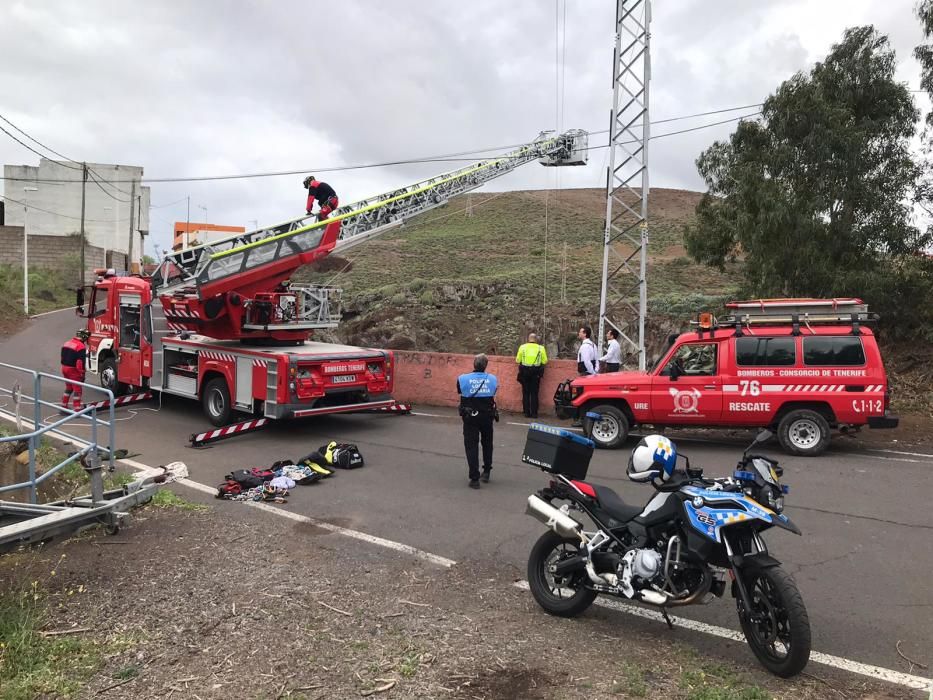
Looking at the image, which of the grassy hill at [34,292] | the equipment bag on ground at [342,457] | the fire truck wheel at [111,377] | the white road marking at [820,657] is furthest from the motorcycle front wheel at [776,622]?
the grassy hill at [34,292]

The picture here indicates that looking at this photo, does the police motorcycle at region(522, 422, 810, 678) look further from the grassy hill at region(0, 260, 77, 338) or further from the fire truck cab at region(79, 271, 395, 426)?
the grassy hill at region(0, 260, 77, 338)

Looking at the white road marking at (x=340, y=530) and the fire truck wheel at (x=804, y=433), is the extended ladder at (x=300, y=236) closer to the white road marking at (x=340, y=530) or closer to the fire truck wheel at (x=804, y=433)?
the white road marking at (x=340, y=530)

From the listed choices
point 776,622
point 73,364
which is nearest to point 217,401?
point 73,364

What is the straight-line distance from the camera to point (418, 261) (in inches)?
1655

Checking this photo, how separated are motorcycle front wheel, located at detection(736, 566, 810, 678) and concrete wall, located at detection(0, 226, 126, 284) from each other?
2047 inches

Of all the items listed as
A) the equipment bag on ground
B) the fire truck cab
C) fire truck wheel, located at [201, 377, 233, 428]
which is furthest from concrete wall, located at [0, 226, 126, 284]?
the equipment bag on ground

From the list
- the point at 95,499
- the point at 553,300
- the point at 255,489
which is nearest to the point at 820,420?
the point at 255,489

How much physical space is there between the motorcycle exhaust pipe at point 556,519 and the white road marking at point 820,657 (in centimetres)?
75

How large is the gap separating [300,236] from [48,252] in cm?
4581

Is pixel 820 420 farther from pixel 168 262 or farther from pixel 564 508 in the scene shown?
pixel 168 262

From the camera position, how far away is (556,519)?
4.95 metres

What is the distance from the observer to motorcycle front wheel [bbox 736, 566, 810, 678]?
13.0 feet

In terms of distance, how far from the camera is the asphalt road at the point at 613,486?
5.16m

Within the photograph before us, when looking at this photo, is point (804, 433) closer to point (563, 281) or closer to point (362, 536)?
point (362, 536)
